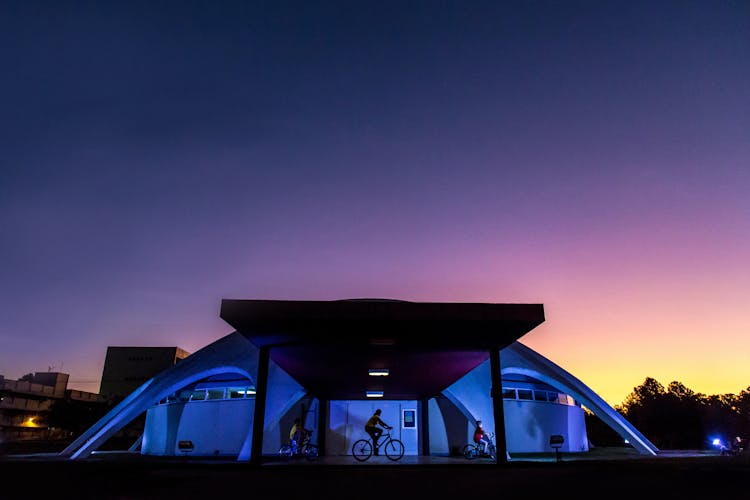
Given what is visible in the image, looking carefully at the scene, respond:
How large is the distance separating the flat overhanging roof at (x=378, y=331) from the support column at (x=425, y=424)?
8.01 meters

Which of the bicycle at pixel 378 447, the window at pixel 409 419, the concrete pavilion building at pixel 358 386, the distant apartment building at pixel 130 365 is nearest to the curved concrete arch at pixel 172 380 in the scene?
the concrete pavilion building at pixel 358 386

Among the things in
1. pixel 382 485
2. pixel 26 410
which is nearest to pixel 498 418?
pixel 382 485

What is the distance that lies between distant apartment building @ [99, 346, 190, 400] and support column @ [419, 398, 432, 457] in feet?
248

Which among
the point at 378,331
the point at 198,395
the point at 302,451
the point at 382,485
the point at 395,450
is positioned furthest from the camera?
the point at 198,395

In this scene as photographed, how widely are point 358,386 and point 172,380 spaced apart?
9180 millimetres

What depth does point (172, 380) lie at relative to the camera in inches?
889

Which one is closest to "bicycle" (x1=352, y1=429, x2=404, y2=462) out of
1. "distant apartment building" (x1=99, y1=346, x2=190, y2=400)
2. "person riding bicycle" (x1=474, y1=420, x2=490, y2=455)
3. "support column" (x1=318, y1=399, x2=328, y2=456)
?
"support column" (x1=318, y1=399, x2=328, y2=456)

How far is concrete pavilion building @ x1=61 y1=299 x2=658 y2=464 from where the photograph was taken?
1075 centimetres

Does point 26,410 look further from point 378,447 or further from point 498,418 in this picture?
point 498,418

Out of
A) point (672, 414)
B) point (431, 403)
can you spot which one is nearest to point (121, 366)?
point (431, 403)

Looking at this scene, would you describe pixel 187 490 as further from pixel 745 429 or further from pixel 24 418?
pixel 745 429

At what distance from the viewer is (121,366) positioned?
8856cm

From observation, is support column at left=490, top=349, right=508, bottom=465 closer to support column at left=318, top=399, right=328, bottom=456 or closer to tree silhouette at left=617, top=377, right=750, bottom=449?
support column at left=318, top=399, right=328, bottom=456

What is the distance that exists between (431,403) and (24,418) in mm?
72647
